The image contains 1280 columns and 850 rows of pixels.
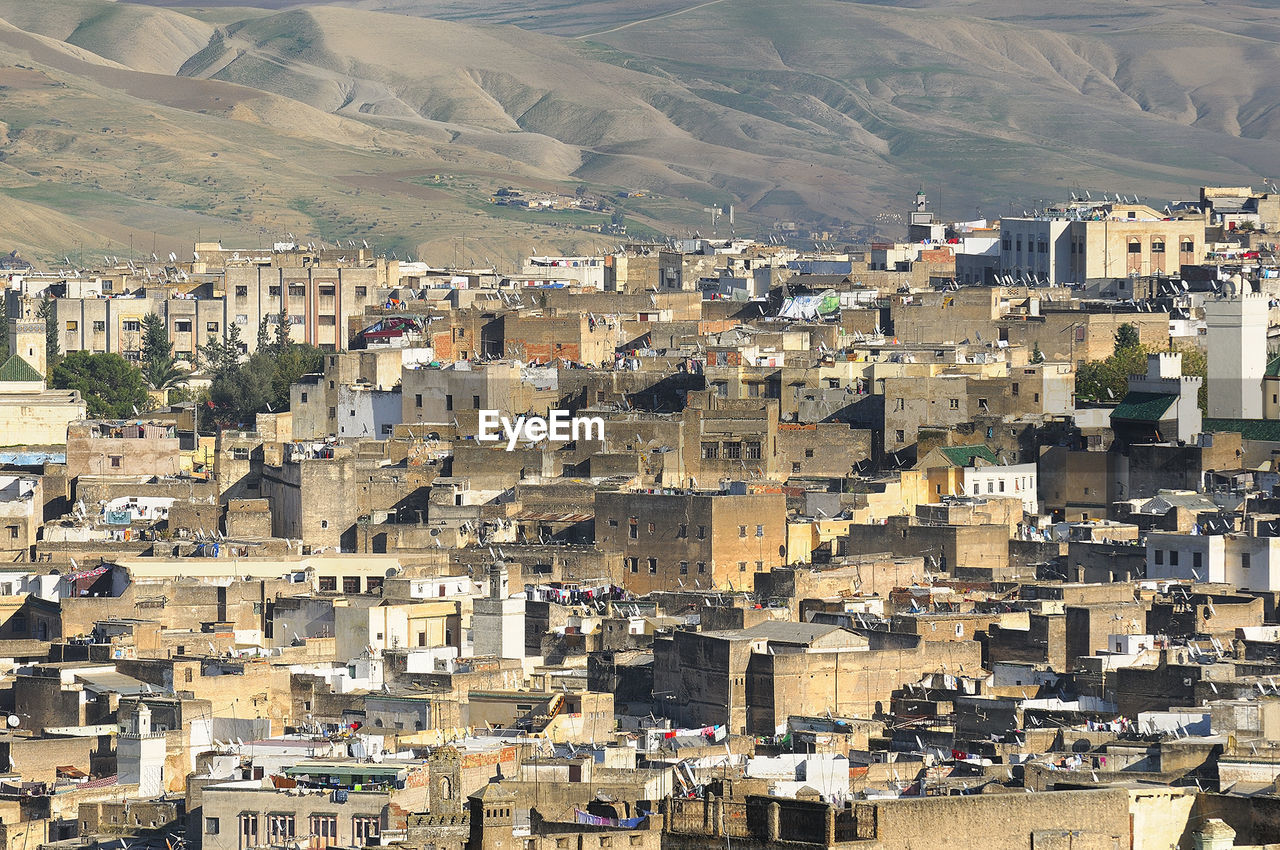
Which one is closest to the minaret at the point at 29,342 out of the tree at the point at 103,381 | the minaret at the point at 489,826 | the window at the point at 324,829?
the tree at the point at 103,381

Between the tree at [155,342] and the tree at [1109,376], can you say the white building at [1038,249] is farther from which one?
the tree at [155,342]

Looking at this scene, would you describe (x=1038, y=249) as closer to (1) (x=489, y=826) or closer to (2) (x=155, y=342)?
(2) (x=155, y=342)

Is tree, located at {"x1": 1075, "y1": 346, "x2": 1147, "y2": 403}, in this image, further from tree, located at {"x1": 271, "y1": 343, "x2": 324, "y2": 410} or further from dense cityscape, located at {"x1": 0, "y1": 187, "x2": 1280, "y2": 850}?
tree, located at {"x1": 271, "y1": 343, "x2": 324, "y2": 410}

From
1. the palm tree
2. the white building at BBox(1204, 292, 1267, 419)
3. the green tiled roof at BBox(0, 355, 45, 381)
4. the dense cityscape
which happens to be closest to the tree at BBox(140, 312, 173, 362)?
the palm tree

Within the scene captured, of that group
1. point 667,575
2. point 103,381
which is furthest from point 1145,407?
point 103,381

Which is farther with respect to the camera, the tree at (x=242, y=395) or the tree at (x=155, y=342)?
the tree at (x=155, y=342)

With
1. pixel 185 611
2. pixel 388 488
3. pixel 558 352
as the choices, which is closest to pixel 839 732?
pixel 185 611
